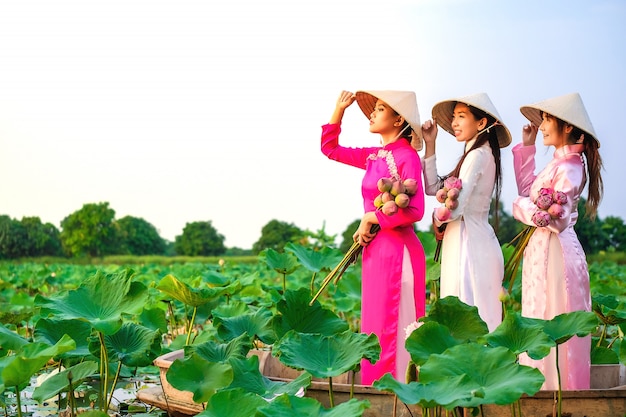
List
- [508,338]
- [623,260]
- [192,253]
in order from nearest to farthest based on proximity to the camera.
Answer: [508,338] < [623,260] < [192,253]

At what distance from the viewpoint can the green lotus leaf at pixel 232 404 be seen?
190 cm

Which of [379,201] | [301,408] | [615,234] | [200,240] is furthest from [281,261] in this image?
[200,240]

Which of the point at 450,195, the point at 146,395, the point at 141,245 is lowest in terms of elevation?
the point at 146,395

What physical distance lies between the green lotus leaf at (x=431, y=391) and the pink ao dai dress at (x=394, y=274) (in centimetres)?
117

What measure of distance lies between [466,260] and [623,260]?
18.4 metres

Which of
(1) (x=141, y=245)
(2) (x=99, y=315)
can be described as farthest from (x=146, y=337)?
(1) (x=141, y=245)

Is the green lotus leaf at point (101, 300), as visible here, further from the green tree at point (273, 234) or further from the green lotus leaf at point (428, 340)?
the green tree at point (273, 234)

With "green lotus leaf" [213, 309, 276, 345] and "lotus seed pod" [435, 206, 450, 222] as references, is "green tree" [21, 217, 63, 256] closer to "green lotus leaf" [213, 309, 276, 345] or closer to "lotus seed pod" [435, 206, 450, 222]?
"green lotus leaf" [213, 309, 276, 345]

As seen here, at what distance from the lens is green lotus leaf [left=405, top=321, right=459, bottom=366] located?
6.82 ft

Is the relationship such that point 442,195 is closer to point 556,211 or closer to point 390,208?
point 390,208

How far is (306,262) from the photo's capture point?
4.02 metres

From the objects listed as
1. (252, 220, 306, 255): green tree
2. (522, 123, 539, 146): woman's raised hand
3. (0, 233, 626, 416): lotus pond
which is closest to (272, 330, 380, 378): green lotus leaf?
(0, 233, 626, 416): lotus pond

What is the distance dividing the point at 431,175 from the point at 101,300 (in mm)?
1348

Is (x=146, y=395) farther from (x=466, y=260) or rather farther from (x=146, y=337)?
(x=466, y=260)
